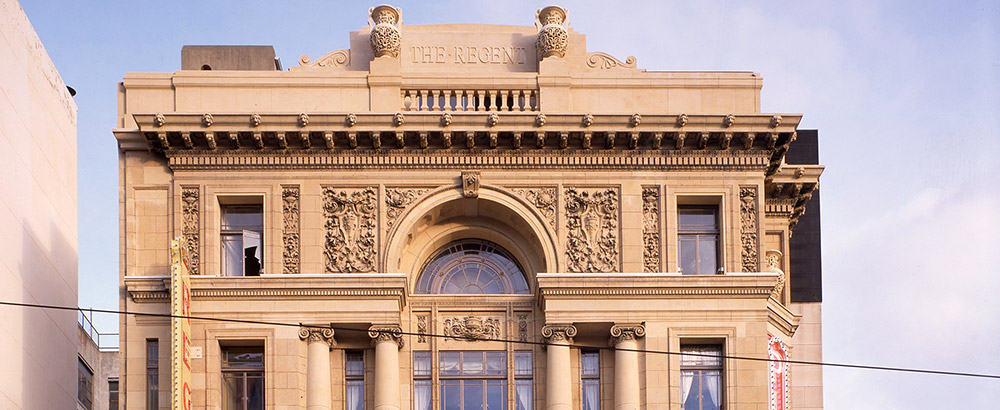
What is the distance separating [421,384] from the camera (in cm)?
4475

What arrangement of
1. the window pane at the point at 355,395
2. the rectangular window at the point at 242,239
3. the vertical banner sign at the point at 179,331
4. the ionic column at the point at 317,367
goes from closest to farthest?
1. the vertical banner sign at the point at 179,331
2. the ionic column at the point at 317,367
3. the window pane at the point at 355,395
4. the rectangular window at the point at 242,239

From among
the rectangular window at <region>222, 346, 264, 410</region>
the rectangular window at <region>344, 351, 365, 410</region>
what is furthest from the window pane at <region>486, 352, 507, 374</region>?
the rectangular window at <region>222, 346, 264, 410</region>

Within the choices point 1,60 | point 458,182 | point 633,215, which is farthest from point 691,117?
point 1,60

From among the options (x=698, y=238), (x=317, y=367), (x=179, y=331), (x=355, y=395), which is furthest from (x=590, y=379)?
(x=179, y=331)

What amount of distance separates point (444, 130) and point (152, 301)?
8.67 meters

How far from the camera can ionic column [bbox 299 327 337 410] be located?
1698 inches

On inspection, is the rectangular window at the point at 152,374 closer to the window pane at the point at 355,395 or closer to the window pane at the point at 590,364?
the window pane at the point at 355,395

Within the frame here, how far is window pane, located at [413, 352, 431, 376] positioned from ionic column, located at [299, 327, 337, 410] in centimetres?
242

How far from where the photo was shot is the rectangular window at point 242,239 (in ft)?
147

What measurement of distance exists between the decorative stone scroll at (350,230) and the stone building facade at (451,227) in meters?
0.06

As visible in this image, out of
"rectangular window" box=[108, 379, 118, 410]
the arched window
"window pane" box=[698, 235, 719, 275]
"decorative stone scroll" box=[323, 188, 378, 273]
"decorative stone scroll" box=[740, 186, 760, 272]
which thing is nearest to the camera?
"decorative stone scroll" box=[323, 188, 378, 273]

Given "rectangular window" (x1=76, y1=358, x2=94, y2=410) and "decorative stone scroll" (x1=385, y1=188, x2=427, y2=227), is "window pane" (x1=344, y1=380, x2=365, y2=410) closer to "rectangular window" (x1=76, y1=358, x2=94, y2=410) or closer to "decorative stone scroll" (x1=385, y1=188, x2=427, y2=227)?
"decorative stone scroll" (x1=385, y1=188, x2=427, y2=227)

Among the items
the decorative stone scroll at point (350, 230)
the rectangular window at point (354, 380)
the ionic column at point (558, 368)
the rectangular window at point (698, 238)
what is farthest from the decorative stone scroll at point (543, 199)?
the rectangular window at point (354, 380)

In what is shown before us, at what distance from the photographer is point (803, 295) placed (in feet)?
196
